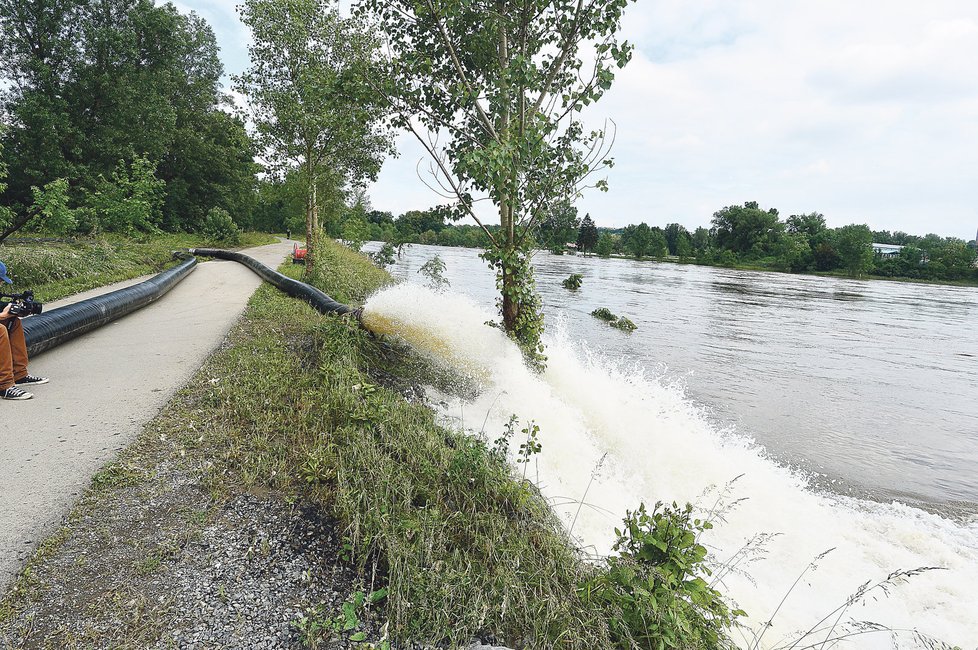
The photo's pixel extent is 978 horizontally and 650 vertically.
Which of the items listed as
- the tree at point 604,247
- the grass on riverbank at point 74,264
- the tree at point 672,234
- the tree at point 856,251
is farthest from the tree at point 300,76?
the tree at point 672,234

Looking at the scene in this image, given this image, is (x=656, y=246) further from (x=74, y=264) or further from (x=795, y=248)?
(x=74, y=264)

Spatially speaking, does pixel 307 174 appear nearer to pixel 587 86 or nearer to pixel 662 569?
pixel 587 86

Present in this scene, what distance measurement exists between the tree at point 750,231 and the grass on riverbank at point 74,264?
336ft

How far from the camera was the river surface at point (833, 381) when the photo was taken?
23.9 feet

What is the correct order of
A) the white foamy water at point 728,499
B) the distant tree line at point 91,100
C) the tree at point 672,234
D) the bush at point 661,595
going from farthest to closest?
A: 1. the tree at point 672,234
2. the distant tree line at point 91,100
3. the white foamy water at point 728,499
4. the bush at point 661,595

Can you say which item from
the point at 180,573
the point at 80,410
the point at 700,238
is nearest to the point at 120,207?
the point at 80,410

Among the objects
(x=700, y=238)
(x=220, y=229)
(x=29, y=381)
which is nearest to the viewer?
(x=29, y=381)

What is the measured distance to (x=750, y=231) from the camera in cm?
10500

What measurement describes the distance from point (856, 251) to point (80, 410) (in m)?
90.1

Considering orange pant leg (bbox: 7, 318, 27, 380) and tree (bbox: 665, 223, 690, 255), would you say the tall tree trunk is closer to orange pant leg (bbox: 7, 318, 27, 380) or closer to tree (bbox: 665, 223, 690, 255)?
orange pant leg (bbox: 7, 318, 27, 380)

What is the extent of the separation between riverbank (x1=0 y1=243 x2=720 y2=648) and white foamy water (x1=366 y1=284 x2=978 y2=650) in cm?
104

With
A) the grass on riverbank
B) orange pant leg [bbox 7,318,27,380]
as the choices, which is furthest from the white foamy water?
the grass on riverbank

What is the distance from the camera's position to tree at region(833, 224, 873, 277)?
71062 millimetres

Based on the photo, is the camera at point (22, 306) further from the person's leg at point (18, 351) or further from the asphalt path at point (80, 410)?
the asphalt path at point (80, 410)
